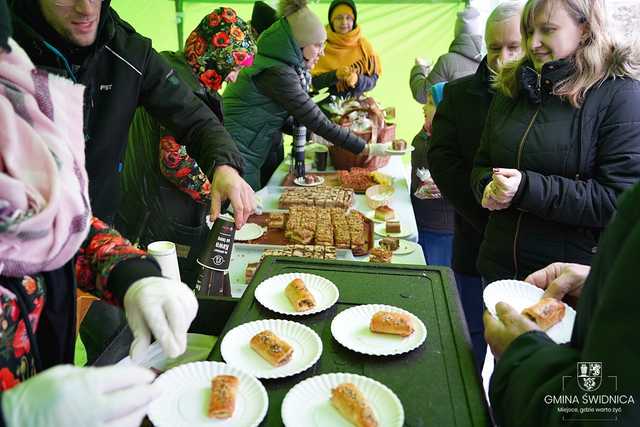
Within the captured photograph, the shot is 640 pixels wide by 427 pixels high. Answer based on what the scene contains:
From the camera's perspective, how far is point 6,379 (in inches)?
31.5

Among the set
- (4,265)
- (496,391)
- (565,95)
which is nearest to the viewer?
(4,265)

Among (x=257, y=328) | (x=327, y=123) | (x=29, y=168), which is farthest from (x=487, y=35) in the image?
(x=29, y=168)

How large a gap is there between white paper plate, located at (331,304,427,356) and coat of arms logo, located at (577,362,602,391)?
39 centimetres

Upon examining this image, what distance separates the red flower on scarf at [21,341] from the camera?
2.70ft

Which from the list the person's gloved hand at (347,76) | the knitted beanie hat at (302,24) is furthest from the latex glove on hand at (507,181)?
the person's gloved hand at (347,76)

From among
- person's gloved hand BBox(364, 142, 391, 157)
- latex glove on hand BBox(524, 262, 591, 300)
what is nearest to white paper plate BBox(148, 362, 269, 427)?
latex glove on hand BBox(524, 262, 591, 300)

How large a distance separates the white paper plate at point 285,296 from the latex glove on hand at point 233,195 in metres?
0.22

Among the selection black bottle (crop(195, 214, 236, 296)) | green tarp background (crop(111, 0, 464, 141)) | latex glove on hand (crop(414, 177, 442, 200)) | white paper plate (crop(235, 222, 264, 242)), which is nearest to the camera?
black bottle (crop(195, 214, 236, 296))

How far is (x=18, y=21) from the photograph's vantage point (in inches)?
53.1

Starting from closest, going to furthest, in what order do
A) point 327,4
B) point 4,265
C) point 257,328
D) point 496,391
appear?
point 4,265
point 496,391
point 257,328
point 327,4

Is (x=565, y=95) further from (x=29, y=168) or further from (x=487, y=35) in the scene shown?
(x=29, y=168)

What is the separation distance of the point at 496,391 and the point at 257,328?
0.53 m

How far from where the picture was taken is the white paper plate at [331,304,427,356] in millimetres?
1089

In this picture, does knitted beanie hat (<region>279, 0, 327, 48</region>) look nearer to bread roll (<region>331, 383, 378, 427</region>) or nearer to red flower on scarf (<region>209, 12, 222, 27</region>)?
red flower on scarf (<region>209, 12, 222, 27</region>)
